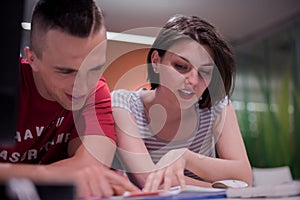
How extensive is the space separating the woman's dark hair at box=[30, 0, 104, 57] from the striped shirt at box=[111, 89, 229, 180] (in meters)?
0.16

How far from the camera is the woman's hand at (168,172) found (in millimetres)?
556

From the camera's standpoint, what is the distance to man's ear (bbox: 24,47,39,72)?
55 centimetres

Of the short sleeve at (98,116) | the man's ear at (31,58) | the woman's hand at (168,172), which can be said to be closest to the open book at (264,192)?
the woman's hand at (168,172)

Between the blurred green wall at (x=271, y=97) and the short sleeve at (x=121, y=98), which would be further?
the blurred green wall at (x=271, y=97)

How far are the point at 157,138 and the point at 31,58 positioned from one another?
0.96 feet

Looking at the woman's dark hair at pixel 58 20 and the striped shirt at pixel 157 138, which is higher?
the woman's dark hair at pixel 58 20

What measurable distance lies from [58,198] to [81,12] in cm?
35

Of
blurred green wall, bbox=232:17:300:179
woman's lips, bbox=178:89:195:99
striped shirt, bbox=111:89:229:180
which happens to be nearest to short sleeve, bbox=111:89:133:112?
striped shirt, bbox=111:89:229:180

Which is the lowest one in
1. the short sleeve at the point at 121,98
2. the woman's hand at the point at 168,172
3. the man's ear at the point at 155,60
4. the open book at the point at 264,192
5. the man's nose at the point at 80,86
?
the woman's hand at the point at 168,172

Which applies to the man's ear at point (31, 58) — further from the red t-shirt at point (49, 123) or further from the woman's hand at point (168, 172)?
the woman's hand at point (168, 172)

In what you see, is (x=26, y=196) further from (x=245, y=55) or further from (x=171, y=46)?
(x=245, y=55)

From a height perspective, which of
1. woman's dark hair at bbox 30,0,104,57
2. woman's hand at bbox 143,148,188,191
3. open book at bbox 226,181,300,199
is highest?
woman's dark hair at bbox 30,0,104,57

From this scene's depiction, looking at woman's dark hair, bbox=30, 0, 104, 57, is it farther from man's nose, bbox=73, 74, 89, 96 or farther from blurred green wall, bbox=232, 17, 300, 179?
blurred green wall, bbox=232, 17, 300, 179

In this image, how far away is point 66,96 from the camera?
603 millimetres
